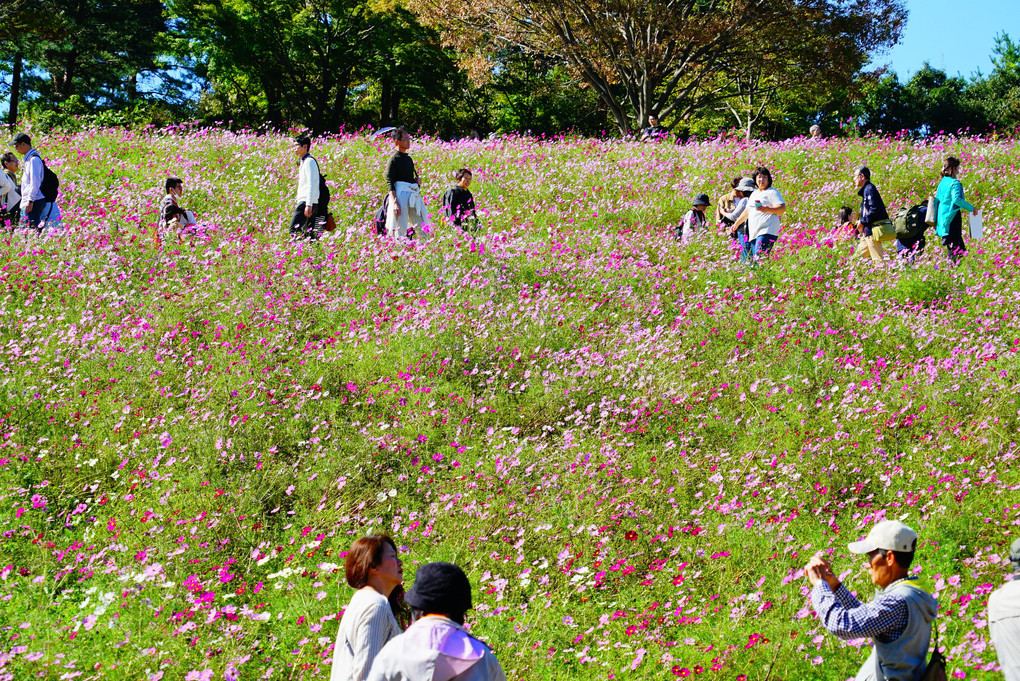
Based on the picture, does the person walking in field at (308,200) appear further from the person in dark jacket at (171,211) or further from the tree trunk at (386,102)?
the tree trunk at (386,102)

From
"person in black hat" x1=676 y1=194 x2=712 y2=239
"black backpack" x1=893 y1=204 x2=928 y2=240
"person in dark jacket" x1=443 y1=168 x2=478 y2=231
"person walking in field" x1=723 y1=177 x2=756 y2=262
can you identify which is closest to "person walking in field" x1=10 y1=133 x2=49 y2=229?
"person in dark jacket" x1=443 y1=168 x2=478 y2=231

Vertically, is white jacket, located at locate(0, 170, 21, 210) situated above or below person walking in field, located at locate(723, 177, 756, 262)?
above

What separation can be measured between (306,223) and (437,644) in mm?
9138

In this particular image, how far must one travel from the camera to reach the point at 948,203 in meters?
11.3

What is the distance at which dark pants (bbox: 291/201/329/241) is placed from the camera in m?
11.4

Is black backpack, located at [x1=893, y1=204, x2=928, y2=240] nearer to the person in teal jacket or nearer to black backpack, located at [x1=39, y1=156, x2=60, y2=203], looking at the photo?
the person in teal jacket

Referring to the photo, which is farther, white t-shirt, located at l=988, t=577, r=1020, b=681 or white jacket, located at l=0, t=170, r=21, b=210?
white jacket, located at l=0, t=170, r=21, b=210

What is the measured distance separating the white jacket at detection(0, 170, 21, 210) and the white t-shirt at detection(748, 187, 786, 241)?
934cm

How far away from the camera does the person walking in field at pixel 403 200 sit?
11.1 m

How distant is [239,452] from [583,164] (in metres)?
10.8

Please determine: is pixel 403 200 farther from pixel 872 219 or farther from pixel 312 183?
pixel 872 219

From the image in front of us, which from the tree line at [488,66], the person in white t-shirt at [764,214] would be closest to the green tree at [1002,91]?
the tree line at [488,66]

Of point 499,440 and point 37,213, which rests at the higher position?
point 37,213

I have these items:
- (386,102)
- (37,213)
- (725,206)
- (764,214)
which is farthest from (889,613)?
(386,102)
